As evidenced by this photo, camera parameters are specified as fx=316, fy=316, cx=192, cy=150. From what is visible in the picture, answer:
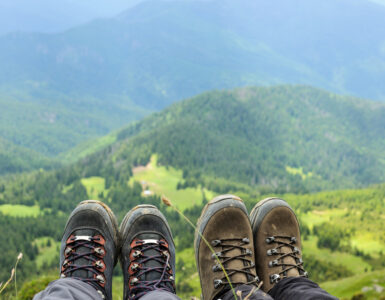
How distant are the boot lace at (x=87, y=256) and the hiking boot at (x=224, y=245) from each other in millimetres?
1552

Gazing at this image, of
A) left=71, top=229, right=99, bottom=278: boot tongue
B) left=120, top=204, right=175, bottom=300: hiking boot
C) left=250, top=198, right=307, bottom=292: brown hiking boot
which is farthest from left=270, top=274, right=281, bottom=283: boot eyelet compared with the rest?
left=71, top=229, right=99, bottom=278: boot tongue

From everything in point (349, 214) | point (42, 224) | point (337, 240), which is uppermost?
point (42, 224)

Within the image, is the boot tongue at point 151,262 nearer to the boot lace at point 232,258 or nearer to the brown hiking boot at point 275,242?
→ the boot lace at point 232,258

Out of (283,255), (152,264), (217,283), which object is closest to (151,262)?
(152,264)

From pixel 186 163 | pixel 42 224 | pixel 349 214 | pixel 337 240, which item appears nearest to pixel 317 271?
pixel 337 240

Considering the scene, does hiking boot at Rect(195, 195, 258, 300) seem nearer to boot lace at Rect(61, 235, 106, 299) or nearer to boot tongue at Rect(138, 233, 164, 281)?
boot tongue at Rect(138, 233, 164, 281)

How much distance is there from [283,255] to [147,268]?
222 centimetres

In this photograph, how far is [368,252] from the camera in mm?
67312

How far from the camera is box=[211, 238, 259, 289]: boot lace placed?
4576mm

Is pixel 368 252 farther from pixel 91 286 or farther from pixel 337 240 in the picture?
pixel 91 286

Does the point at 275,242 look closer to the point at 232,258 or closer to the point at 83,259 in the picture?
the point at 232,258

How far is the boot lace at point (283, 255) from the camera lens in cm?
490

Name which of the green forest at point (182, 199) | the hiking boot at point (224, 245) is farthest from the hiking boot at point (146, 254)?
the green forest at point (182, 199)

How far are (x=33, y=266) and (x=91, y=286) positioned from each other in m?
80.4
